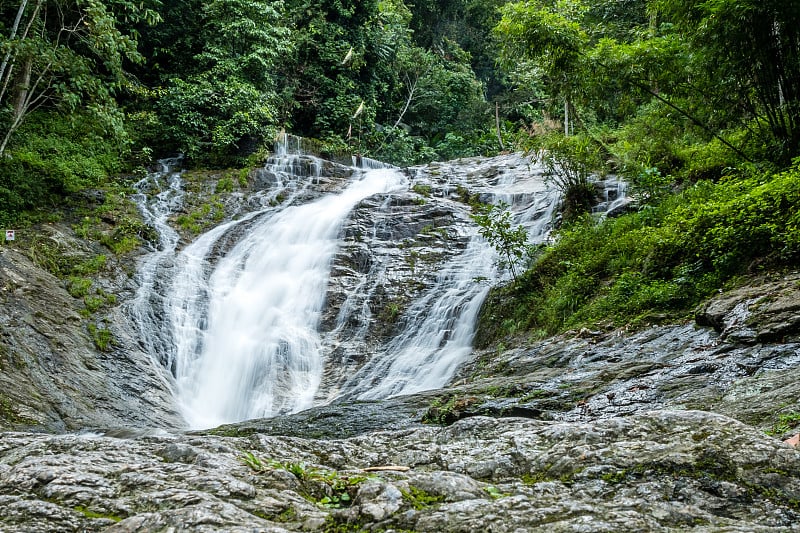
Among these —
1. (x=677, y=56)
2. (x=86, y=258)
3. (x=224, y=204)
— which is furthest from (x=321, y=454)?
(x=224, y=204)

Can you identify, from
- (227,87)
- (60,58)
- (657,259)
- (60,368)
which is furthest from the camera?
(227,87)

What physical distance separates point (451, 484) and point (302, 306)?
8.97m

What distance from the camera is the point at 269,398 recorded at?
8.71 metres

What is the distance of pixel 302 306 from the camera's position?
11023 millimetres

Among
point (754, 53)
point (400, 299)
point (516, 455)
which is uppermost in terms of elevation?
point (754, 53)

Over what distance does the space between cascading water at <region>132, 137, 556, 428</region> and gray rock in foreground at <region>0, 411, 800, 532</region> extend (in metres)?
5.08

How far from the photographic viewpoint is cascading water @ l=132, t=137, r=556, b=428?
8766 mm

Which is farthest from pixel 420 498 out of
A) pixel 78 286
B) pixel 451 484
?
pixel 78 286

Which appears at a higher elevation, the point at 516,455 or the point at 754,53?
the point at 754,53

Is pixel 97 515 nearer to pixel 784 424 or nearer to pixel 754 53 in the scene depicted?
pixel 784 424

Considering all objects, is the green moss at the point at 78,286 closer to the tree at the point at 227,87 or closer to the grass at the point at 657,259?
the grass at the point at 657,259

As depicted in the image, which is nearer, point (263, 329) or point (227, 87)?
point (263, 329)

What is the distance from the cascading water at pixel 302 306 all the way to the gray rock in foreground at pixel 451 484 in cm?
508

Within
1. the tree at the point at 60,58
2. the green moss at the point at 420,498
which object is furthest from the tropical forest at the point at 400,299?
the tree at the point at 60,58
